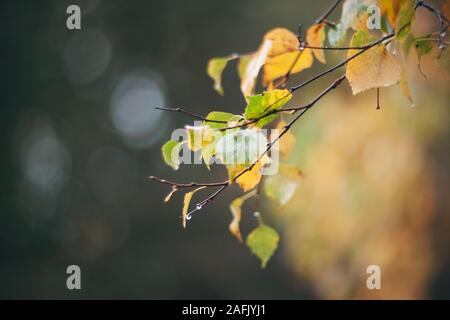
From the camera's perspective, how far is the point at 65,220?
420 cm

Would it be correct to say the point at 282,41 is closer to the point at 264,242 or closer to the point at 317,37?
the point at 317,37

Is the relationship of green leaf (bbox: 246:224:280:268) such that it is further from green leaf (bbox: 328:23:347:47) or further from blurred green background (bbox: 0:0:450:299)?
blurred green background (bbox: 0:0:450:299)

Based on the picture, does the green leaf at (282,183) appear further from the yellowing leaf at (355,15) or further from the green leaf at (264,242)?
the yellowing leaf at (355,15)

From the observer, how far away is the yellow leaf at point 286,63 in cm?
68

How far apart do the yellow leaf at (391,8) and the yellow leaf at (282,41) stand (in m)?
0.13

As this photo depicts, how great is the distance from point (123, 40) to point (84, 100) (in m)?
0.63

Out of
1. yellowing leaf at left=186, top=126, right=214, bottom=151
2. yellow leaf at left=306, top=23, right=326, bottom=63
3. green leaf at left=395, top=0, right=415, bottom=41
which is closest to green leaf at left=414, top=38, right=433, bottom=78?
green leaf at left=395, top=0, right=415, bottom=41

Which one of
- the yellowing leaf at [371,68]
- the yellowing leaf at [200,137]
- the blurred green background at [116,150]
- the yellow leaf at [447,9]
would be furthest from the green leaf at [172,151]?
the blurred green background at [116,150]

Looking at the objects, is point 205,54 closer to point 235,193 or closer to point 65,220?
point 235,193

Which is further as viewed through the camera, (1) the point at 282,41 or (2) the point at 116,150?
(2) the point at 116,150

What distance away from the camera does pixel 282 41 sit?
66 centimetres

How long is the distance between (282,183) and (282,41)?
22 centimetres

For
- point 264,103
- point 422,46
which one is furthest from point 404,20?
point 264,103

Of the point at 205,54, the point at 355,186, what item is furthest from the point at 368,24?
the point at 205,54
